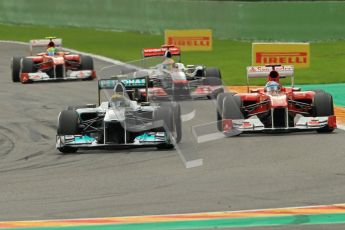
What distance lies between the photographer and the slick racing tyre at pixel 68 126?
16328mm

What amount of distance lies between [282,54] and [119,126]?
466 inches

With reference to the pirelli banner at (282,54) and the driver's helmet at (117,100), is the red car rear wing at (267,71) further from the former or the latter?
the pirelli banner at (282,54)

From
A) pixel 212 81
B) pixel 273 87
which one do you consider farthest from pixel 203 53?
pixel 273 87

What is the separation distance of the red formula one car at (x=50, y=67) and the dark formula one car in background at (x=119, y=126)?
13.1 metres

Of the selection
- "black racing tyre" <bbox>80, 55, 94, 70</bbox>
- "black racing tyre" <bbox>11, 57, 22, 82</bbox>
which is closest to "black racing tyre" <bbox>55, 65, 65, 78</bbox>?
"black racing tyre" <bbox>80, 55, 94, 70</bbox>

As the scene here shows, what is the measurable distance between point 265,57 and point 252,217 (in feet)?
57.9

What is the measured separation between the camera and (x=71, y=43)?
45.6 m

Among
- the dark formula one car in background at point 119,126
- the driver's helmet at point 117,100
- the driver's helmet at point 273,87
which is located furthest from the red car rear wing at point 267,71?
the driver's helmet at point 117,100

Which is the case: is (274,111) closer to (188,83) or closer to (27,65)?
(188,83)

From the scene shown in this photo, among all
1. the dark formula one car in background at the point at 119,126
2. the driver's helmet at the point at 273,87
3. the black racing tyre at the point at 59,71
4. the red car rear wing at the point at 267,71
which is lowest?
the dark formula one car in background at the point at 119,126

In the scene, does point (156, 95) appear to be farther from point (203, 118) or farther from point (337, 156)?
point (337, 156)

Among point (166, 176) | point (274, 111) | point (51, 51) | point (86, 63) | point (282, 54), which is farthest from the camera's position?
point (86, 63)

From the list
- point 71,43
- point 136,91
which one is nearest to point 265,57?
point 136,91

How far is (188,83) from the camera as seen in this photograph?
2512 cm
